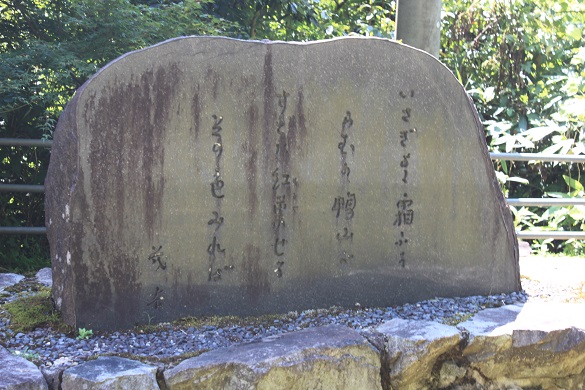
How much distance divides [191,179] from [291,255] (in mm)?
739

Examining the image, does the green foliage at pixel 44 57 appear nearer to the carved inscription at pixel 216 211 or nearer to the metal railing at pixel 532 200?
the metal railing at pixel 532 200

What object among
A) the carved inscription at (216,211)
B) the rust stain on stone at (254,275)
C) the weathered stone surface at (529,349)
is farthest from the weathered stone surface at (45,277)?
the weathered stone surface at (529,349)

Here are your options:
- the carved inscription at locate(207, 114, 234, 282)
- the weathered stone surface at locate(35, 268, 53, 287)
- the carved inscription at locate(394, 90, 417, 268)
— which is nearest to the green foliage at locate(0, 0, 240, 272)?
the weathered stone surface at locate(35, 268, 53, 287)

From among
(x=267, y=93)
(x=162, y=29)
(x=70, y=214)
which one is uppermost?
(x=162, y=29)

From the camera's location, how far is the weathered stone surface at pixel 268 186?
349 cm

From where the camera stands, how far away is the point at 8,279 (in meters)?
4.40

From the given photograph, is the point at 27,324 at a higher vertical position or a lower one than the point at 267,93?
lower

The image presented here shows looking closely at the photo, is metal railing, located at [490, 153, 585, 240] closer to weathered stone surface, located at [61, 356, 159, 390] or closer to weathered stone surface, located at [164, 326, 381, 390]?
weathered stone surface, located at [164, 326, 381, 390]

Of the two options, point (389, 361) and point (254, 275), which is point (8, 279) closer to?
point (254, 275)

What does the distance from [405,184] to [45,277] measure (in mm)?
2456

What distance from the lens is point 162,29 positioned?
528 centimetres

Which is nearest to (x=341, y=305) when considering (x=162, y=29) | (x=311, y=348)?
(x=311, y=348)

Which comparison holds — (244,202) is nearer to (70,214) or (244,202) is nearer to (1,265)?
(70,214)

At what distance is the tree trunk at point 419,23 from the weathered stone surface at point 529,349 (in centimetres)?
238
